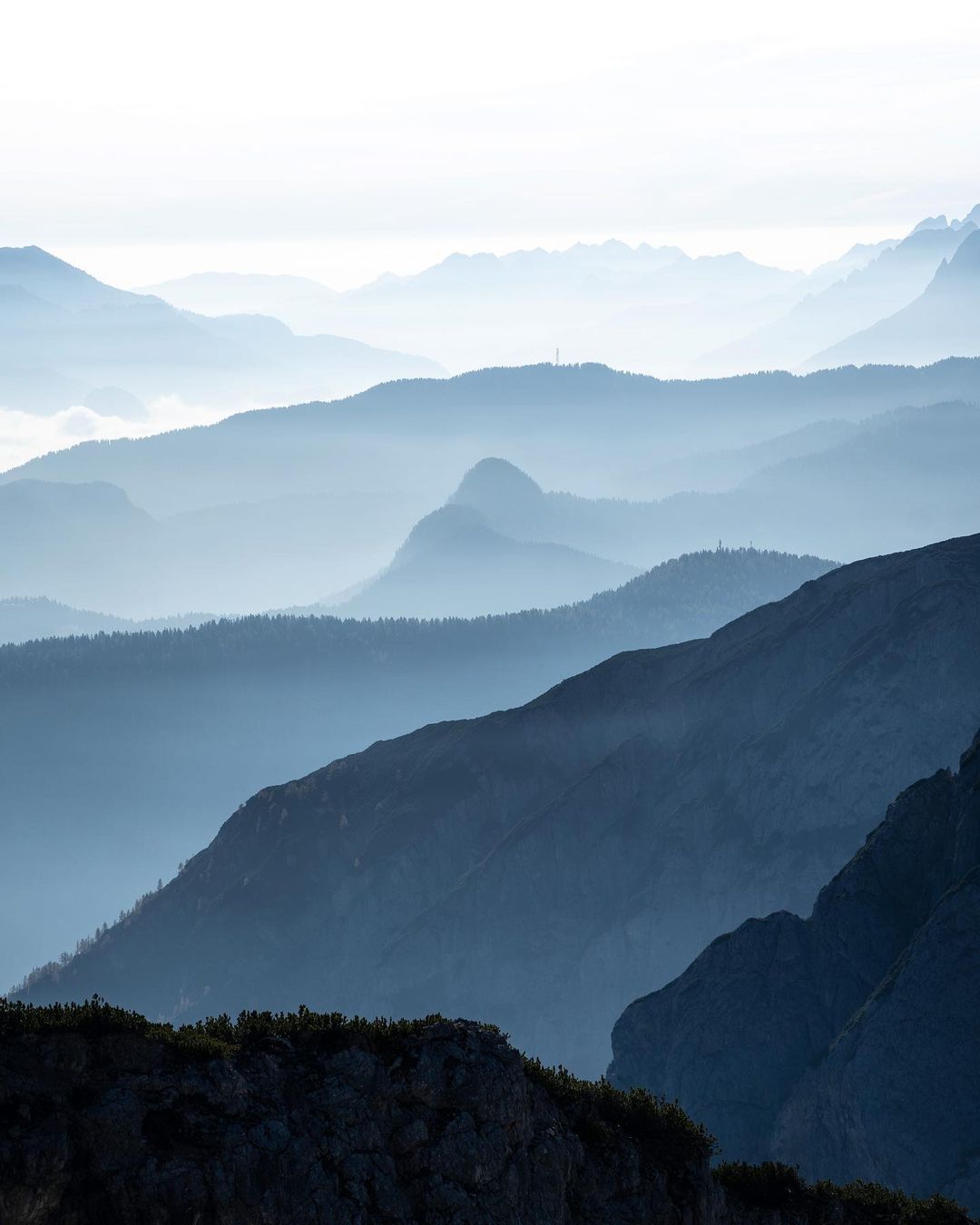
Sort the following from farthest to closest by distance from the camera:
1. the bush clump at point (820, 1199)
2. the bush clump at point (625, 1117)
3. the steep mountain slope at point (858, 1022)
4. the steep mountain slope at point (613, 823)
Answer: the steep mountain slope at point (613, 823) < the steep mountain slope at point (858, 1022) < the bush clump at point (820, 1199) < the bush clump at point (625, 1117)

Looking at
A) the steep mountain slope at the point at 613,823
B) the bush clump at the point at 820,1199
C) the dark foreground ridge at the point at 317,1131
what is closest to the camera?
the dark foreground ridge at the point at 317,1131

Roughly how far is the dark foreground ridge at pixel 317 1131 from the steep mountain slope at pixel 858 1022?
106ft

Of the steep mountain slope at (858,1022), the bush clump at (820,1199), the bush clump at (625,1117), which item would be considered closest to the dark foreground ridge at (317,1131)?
the bush clump at (625,1117)

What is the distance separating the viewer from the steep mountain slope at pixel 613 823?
456 feet

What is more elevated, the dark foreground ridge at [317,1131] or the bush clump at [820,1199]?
the dark foreground ridge at [317,1131]

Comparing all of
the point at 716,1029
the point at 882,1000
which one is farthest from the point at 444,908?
the point at 882,1000

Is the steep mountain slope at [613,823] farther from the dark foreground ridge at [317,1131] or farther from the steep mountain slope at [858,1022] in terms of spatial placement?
the dark foreground ridge at [317,1131]

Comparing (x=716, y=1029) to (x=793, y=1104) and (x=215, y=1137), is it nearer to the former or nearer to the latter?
(x=793, y=1104)

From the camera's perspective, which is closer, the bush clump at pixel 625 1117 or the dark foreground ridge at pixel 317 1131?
the dark foreground ridge at pixel 317 1131

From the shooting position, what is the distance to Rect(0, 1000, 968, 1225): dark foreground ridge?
109 feet

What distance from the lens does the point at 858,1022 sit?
7731 centimetres

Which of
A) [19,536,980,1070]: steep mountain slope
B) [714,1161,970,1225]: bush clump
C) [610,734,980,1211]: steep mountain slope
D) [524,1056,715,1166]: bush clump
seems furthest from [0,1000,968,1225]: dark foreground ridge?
[19,536,980,1070]: steep mountain slope

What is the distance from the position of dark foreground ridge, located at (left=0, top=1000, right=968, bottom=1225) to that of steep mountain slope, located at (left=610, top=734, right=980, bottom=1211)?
3245 centimetres

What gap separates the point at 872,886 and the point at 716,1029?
10174mm
